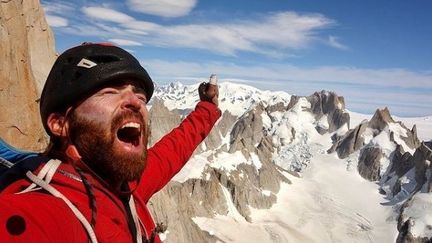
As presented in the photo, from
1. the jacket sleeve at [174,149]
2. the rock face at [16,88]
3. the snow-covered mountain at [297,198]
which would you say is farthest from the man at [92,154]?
the snow-covered mountain at [297,198]

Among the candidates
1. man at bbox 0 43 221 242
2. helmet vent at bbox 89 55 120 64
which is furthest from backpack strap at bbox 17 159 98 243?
helmet vent at bbox 89 55 120 64

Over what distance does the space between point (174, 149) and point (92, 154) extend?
2.28m

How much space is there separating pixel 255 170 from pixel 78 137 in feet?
523

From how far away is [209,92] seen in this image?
6.73 m

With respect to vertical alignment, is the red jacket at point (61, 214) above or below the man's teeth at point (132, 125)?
below

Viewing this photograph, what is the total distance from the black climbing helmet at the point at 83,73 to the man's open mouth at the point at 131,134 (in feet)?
1.54

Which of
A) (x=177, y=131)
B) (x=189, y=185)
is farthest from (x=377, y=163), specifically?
(x=177, y=131)

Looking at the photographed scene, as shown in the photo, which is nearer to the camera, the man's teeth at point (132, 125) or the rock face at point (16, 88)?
the man's teeth at point (132, 125)

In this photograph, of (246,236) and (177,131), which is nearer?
(177,131)

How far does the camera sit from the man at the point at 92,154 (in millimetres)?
2914

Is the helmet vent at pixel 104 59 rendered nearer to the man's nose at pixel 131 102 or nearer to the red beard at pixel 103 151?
the man's nose at pixel 131 102

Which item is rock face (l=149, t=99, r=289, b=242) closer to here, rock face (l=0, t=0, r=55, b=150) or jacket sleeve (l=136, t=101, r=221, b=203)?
rock face (l=0, t=0, r=55, b=150)

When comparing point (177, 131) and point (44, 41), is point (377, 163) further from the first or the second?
point (177, 131)

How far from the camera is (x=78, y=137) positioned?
12.3ft
